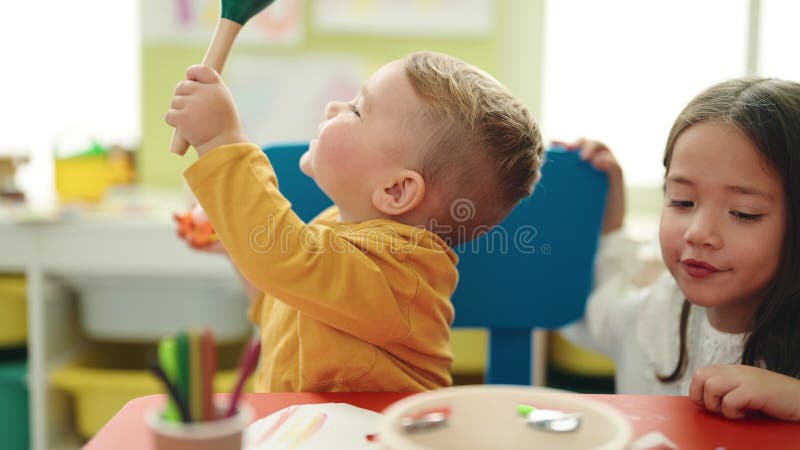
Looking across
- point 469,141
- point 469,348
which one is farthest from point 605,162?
point 469,348

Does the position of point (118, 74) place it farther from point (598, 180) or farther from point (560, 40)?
point (598, 180)

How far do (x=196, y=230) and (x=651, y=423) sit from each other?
1.80ft

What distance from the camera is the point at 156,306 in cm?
172

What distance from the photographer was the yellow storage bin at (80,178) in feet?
5.69

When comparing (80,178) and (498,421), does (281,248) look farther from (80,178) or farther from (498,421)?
(80,178)

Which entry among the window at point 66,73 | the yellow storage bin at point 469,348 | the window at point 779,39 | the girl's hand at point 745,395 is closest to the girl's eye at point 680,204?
the girl's hand at point 745,395

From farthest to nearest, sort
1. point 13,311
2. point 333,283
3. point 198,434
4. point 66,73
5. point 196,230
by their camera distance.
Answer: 1. point 66,73
2. point 13,311
3. point 196,230
4. point 333,283
5. point 198,434

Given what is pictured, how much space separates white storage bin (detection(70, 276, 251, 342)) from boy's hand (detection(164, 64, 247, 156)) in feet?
3.47

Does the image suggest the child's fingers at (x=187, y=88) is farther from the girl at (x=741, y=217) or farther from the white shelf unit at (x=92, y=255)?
the white shelf unit at (x=92, y=255)

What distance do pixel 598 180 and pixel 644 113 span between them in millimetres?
1110

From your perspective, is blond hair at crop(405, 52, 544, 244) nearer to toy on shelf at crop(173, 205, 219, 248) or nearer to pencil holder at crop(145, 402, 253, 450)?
toy on shelf at crop(173, 205, 219, 248)

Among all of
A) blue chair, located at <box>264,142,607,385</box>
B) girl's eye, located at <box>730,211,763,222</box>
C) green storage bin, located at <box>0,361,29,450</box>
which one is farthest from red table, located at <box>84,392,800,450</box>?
green storage bin, located at <box>0,361,29,450</box>

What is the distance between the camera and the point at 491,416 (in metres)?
0.42

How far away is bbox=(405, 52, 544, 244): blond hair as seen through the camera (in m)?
0.75
